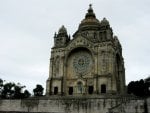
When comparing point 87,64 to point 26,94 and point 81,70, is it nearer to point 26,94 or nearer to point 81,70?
point 81,70

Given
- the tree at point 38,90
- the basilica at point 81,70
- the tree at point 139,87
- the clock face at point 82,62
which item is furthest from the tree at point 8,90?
the tree at point 139,87

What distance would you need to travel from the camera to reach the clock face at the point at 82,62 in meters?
48.4

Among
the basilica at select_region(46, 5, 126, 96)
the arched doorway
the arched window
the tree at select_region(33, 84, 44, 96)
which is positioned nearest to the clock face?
the basilica at select_region(46, 5, 126, 96)

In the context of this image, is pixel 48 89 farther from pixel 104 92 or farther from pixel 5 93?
pixel 5 93

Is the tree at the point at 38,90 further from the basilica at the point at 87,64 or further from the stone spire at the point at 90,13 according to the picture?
the stone spire at the point at 90,13

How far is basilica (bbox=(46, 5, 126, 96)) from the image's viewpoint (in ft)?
150

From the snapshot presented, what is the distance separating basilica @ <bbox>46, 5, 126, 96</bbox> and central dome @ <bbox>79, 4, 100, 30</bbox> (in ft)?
0.81

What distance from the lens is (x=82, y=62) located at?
49.2 meters

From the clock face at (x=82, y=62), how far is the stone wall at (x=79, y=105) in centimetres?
956

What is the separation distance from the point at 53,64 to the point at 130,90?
21.0 metres

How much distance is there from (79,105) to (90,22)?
812 inches

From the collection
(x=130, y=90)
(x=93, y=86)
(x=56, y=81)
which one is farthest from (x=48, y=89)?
(x=130, y=90)

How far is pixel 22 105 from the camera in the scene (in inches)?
1684

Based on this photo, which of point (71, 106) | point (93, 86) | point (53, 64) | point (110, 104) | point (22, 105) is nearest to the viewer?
point (110, 104)
